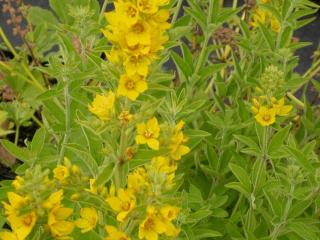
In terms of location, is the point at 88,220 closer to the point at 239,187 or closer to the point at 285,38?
the point at 239,187

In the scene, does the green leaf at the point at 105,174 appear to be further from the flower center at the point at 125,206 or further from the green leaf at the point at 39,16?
the green leaf at the point at 39,16

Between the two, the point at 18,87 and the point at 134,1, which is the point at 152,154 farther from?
the point at 18,87

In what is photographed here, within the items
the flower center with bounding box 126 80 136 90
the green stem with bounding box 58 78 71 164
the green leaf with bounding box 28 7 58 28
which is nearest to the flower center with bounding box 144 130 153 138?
the flower center with bounding box 126 80 136 90

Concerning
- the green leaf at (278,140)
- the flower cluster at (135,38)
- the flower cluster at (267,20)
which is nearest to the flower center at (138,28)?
the flower cluster at (135,38)

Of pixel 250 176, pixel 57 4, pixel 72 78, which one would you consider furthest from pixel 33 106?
pixel 250 176

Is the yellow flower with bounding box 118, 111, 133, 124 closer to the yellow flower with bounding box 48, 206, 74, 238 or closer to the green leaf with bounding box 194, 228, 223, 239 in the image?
the yellow flower with bounding box 48, 206, 74, 238
